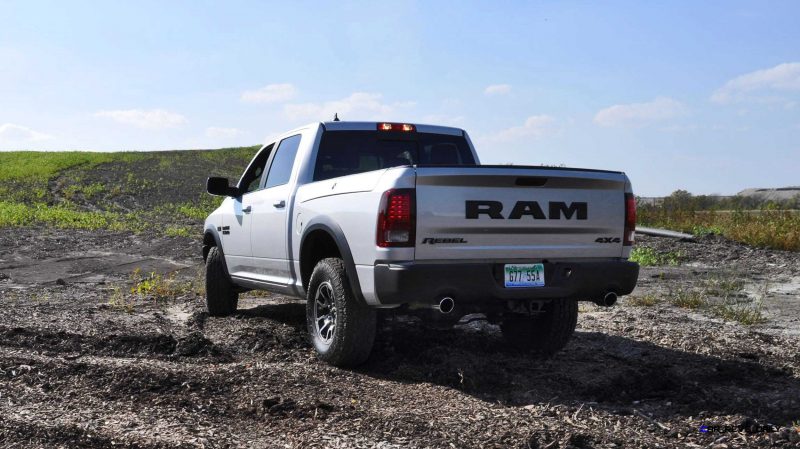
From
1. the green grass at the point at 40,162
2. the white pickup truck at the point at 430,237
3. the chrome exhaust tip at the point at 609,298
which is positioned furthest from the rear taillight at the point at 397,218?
the green grass at the point at 40,162

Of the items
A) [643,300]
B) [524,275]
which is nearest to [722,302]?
[643,300]

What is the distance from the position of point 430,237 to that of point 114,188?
108ft

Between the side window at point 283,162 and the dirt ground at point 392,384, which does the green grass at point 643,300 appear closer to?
the dirt ground at point 392,384

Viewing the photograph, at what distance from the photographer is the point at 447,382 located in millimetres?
5750

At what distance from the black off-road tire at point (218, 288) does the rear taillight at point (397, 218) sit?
3.89m

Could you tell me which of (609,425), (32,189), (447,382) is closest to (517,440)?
(609,425)

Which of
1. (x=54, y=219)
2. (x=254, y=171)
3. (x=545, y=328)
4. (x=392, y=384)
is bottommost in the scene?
(x=392, y=384)

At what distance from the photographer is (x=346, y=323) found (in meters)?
5.84

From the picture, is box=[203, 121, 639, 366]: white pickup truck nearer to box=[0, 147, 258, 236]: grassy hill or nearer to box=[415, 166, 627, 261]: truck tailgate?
box=[415, 166, 627, 261]: truck tailgate

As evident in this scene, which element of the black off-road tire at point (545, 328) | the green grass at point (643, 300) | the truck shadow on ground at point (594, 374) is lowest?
the truck shadow on ground at point (594, 374)

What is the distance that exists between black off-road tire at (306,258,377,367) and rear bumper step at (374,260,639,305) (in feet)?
1.61

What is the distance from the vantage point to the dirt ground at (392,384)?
4430 millimetres

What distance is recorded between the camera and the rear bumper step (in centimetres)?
529

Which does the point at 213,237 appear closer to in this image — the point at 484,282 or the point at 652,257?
the point at 484,282
